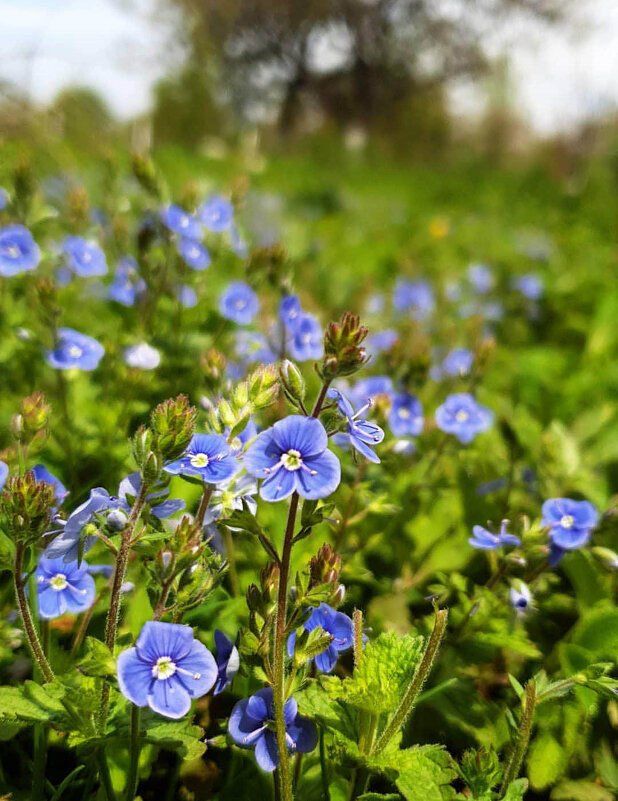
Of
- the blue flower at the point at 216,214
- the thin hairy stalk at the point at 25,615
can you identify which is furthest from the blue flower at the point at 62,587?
the blue flower at the point at 216,214

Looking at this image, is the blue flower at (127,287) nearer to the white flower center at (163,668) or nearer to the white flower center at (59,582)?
the white flower center at (59,582)

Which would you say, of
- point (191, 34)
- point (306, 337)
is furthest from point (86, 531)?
point (191, 34)

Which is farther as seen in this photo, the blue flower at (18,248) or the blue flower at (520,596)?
the blue flower at (18,248)

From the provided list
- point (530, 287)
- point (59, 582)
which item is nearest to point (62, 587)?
point (59, 582)

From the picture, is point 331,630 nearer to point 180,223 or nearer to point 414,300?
point 180,223

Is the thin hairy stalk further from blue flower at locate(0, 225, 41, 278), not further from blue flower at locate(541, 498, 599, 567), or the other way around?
blue flower at locate(0, 225, 41, 278)

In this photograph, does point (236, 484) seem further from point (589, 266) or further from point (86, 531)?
point (589, 266)
